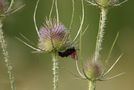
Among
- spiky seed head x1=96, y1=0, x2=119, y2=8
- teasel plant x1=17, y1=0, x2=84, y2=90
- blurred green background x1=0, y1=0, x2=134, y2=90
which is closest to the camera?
teasel plant x1=17, y1=0, x2=84, y2=90

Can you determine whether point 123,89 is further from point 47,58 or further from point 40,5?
point 40,5

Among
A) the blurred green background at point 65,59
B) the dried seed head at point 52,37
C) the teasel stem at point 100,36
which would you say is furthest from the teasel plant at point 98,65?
the blurred green background at point 65,59

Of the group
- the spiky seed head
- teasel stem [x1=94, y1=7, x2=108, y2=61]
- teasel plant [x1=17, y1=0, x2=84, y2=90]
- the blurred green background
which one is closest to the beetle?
teasel plant [x1=17, y1=0, x2=84, y2=90]

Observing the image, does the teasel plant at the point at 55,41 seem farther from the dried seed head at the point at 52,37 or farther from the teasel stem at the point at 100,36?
the teasel stem at the point at 100,36

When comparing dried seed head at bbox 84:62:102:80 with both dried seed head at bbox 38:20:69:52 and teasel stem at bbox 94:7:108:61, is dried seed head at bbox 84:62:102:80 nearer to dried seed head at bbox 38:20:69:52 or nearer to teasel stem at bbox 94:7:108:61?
teasel stem at bbox 94:7:108:61

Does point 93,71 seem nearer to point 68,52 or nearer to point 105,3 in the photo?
point 68,52

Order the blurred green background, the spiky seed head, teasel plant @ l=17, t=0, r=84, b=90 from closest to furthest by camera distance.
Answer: teasel plant @ l=17, t=0, r=84, b=90
the spiky seed head
the blurred green background

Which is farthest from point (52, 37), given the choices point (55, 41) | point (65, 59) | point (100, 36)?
point (65, 59)
